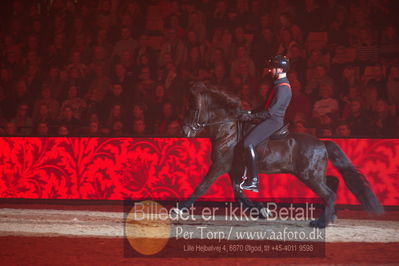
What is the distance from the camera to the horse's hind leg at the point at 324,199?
7805 millimetres

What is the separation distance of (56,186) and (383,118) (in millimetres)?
6167

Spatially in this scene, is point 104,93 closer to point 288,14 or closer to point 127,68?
point 127,68

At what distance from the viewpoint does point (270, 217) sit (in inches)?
347

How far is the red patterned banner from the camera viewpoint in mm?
9938

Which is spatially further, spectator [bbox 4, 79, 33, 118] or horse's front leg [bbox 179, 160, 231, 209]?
spectator [bbox 4, 79, 33, 118]

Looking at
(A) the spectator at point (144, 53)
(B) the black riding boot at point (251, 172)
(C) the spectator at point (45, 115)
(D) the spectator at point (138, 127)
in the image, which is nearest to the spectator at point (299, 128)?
(B) the black riding boot at point (251, 172)

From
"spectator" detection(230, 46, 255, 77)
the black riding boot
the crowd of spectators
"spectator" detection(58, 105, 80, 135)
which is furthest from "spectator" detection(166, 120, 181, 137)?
the black riding boot

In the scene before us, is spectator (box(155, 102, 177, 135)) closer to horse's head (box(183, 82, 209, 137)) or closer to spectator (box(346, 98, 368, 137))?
horse's head (box(183, 82, 209, 137))

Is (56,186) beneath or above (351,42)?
beneath

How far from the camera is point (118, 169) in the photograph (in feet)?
33.8

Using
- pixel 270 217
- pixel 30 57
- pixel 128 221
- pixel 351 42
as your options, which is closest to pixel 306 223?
pixel 270 217

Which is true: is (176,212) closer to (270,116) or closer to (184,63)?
(270,116)

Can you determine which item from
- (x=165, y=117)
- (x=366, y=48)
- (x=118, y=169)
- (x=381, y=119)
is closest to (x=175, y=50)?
(x=165, y=117)

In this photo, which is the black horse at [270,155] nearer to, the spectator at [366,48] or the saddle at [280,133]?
the saddle at [280,133]
